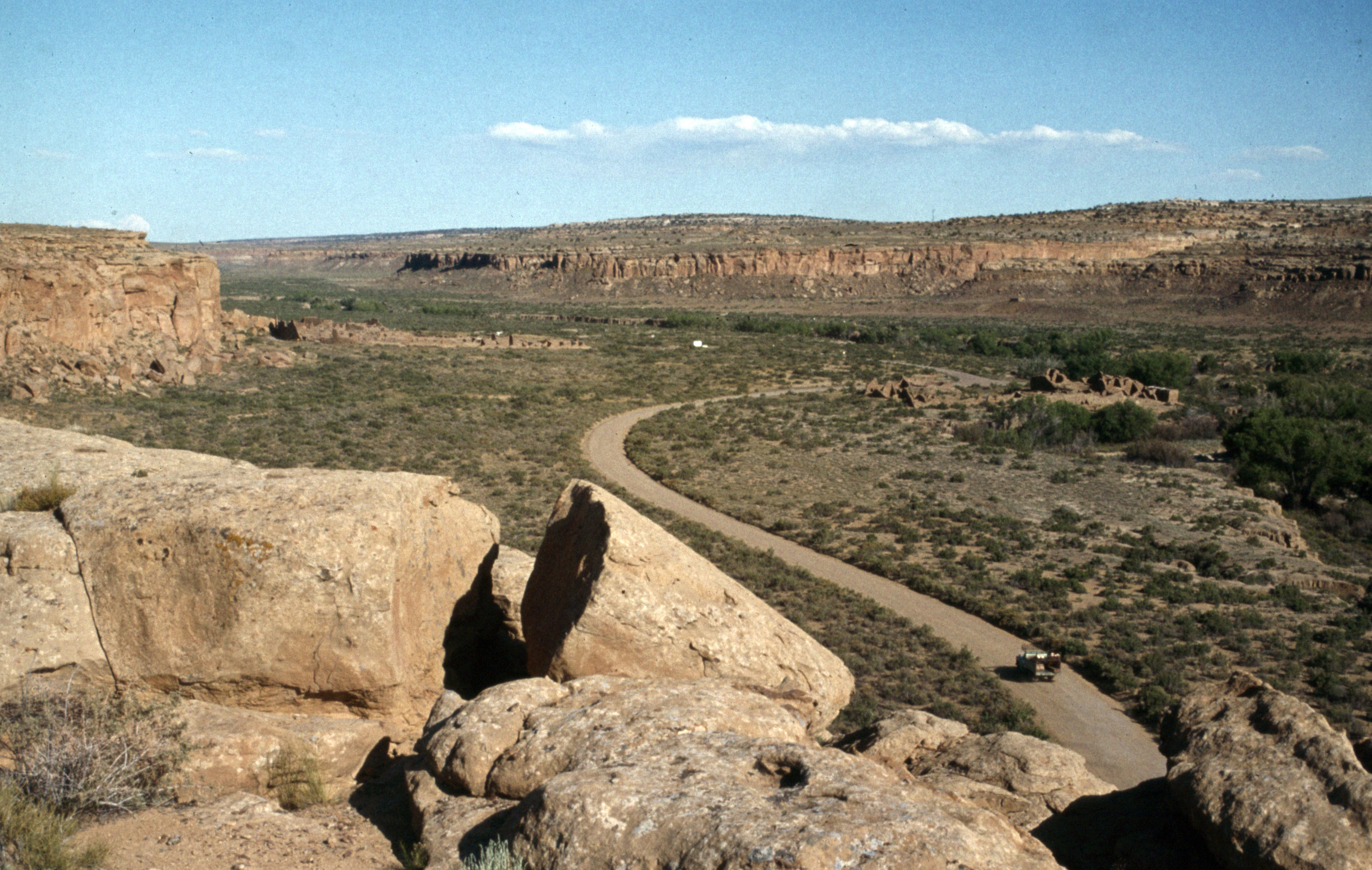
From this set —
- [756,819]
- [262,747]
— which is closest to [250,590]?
[262,747]

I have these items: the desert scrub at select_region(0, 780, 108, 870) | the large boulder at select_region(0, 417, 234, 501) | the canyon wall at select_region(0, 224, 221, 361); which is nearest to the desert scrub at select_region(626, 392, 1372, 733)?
the large boulder at select_region(0, 417, 234, 501)

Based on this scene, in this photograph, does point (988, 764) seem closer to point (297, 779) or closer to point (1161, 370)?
point (297, 779)

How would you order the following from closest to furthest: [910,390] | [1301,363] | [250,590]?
[250,590] < [910,390] < [1301,363]

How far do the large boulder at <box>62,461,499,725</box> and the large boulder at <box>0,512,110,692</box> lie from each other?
0.35ft

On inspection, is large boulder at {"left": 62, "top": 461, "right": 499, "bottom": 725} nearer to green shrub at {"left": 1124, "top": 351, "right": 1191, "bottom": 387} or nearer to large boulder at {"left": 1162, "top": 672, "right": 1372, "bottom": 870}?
large boulder at {"left": 1162, "top": 672, "right": 1372, "bottom": 870}

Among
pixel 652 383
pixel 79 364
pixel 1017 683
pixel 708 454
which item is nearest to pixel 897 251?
pixel 652 383

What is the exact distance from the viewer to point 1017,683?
57.1 ft

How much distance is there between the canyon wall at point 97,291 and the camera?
125 ft

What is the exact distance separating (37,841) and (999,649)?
17596 millimetres

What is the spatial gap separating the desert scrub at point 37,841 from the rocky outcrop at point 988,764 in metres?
5.53

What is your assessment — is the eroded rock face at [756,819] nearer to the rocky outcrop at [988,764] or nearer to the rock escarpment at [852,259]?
the rocky outcrop at [988,764]

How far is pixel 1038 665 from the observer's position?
1739 cm

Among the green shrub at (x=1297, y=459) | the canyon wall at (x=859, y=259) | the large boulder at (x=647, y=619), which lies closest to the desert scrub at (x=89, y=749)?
the large boulder at (x=647, y=619)

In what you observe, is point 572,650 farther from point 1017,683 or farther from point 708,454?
point 708,454
